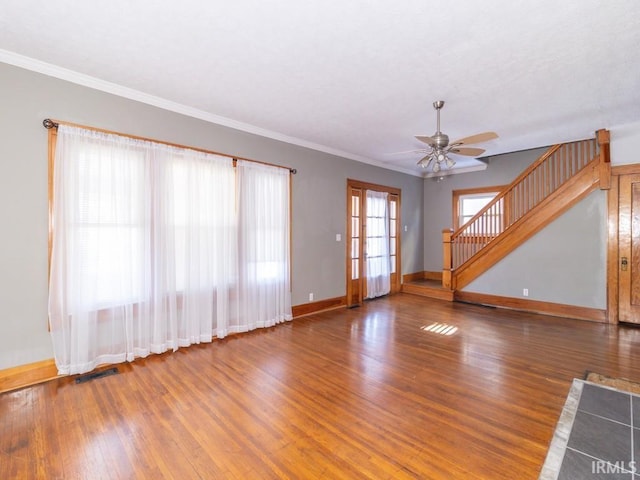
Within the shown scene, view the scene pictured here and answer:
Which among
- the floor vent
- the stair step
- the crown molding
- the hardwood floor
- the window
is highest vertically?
the crown molding

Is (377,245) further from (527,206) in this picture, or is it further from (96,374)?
(96,374)

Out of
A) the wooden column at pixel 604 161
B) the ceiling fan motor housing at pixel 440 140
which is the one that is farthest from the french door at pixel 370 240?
the wooden column at pixel 604 161

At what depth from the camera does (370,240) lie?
6266 mm

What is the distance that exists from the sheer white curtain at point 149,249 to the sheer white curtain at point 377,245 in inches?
97.4

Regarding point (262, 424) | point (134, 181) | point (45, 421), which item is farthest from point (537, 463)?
point (134, 181)

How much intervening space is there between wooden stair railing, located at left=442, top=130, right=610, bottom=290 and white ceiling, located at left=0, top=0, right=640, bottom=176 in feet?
3.28

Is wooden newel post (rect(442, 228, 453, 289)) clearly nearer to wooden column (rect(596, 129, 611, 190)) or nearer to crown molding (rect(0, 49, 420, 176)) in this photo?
wooden column (rect(596, 129, 611, 190))

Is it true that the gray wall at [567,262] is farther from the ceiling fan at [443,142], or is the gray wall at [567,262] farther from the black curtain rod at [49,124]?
the black curtain rod at [49,124]

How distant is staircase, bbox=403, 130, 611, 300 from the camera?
4812 mm

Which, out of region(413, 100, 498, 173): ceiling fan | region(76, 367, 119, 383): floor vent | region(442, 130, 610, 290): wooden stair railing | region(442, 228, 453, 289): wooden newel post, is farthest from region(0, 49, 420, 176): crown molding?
region(442, 130, 610, 290): wooden stair railing

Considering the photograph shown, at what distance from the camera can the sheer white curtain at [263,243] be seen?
4.21 meters

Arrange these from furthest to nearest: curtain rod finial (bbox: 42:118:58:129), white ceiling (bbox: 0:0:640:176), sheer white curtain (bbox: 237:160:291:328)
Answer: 1. sheer white curtain (bbox: 237:160:291:328)
2. curtain rod finial (bbox: 42:118:58:129)
3. white ceiling (bbox: 0:0:640:176)

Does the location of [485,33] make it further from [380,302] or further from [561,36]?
[380,302]

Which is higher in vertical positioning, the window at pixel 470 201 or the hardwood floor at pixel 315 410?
the window at pixel 470 201
